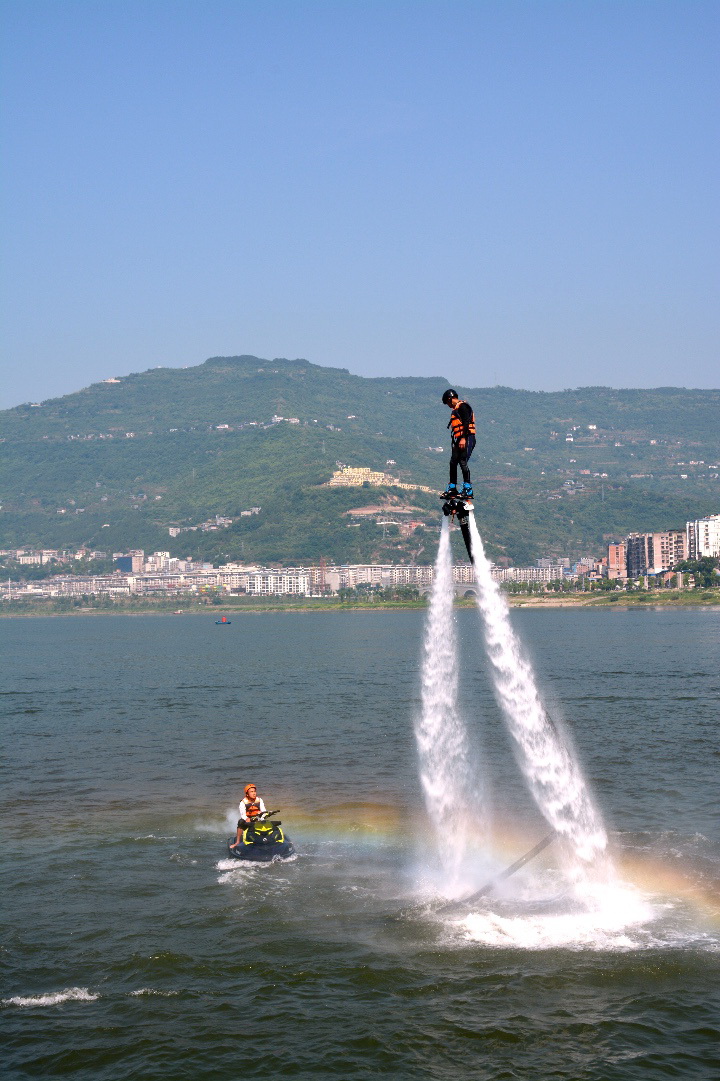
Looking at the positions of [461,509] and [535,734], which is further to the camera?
[535,734]

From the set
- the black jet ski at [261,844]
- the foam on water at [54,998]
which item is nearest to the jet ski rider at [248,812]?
the black jet ski at [261,844]

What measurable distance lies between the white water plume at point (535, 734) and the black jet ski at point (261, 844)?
28.0 feet

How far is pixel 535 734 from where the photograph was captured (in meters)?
→ 31.8

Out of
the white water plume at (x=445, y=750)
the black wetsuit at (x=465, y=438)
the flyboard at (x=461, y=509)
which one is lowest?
the white water plume at (x=445, y=750)

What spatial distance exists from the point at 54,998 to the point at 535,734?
1497 centimetres

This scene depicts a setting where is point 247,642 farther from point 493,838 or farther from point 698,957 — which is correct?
point 698,957

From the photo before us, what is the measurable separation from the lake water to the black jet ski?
655mm

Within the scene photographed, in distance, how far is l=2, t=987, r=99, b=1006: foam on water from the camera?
24188 millimetres

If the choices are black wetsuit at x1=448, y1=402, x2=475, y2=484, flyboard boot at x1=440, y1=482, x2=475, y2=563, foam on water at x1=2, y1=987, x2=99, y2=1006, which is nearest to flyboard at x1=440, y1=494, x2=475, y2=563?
flyboard boot at x1=440, y1=482, x2=475, y2=563

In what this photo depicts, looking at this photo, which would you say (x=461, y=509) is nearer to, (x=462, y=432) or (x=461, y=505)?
(x=461, y=505)

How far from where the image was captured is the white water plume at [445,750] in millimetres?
32844

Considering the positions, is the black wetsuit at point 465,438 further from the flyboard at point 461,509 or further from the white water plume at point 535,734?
the white water plume at point 535,734

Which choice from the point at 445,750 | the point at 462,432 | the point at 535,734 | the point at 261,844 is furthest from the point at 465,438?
the point at 445,750

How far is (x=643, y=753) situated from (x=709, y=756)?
362cm
